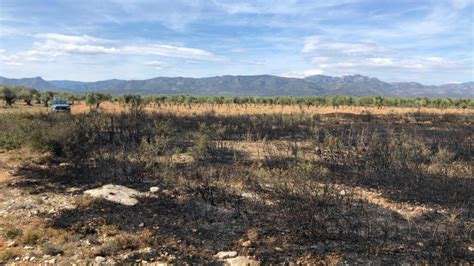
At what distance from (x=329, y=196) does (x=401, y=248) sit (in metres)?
1.70

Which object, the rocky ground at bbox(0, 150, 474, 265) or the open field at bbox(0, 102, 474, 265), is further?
the open field at bbox(0, 102, 474, 265)

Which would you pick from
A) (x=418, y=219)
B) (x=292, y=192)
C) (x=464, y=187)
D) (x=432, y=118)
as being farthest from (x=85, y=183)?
(x=432, y=118)

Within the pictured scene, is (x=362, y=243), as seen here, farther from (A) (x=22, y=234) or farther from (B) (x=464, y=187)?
(A) (x=22, y=234)

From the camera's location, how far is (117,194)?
9039 millimetres

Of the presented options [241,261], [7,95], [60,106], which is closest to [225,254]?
[241,261]

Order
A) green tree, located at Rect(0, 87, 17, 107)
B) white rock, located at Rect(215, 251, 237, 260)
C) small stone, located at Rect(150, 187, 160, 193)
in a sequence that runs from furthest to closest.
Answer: green tree, located at Rect(0, 87, 17, 107) → small stone, located at Rect(150, 187, 160, 193) → white rock, located at Rect(215, 251, 237, 260)

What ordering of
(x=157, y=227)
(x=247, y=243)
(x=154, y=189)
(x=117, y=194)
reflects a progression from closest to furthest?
1. (x=247, y=243)
2. (x=157, y=227)
3. (x=117, y=194)
4. (x=154, y=189)

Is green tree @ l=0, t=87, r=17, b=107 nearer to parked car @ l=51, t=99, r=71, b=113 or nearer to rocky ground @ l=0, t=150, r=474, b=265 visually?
parked car @ l=51, t=99, r=71, b=113

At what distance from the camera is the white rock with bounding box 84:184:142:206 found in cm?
870

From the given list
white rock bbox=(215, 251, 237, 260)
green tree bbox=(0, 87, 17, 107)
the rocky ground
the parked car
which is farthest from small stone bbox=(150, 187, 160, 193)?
green tree bbox=(0, 87, 17, 107)

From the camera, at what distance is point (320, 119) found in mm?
31266

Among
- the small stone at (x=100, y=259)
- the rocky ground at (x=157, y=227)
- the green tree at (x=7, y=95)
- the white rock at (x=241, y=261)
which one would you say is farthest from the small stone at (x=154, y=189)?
the green tree at (x=7, y=95)

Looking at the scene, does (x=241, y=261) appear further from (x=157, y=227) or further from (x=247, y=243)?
(x=157, y=227)

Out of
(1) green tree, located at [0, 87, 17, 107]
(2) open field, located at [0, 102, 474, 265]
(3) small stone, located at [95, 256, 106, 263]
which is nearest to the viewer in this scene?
(3) small stone, located at [95, 256, 106, 263]
